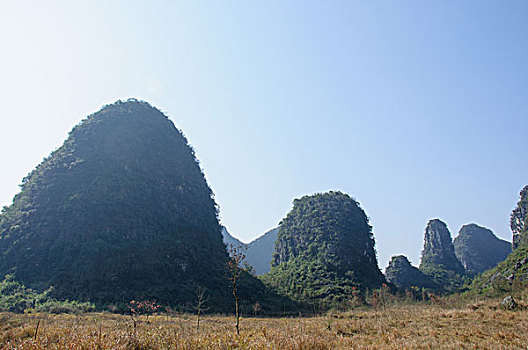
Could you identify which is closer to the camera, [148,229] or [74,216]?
[74,216]

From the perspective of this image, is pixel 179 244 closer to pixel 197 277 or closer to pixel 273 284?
pixel 197 277

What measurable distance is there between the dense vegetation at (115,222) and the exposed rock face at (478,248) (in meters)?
132

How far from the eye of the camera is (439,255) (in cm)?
12425

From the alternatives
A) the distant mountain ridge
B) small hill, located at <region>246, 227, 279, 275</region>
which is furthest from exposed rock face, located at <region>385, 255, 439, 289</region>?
small hill, located at <region>246, 227, 279, 275</region>

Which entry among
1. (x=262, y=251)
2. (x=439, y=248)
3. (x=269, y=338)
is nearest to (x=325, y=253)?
(x=439, y=248)

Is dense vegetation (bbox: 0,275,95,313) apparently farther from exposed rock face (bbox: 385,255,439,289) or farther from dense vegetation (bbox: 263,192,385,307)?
exposed rock face (bbox: 385,255,439,289)

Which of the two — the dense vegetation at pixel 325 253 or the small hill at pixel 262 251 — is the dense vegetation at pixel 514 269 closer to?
the dense vegetation at pixel 325 253

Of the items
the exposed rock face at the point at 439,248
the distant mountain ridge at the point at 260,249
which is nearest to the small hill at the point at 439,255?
the exposed rock face at the point at 439,248

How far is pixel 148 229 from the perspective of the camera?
58719 millimetres

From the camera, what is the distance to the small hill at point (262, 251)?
16054 centimetres

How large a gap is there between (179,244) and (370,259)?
182 feet

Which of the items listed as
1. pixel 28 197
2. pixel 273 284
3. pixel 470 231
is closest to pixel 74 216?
pixel 28 197

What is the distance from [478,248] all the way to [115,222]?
16429cm

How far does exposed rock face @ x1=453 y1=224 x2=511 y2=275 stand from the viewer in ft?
460
